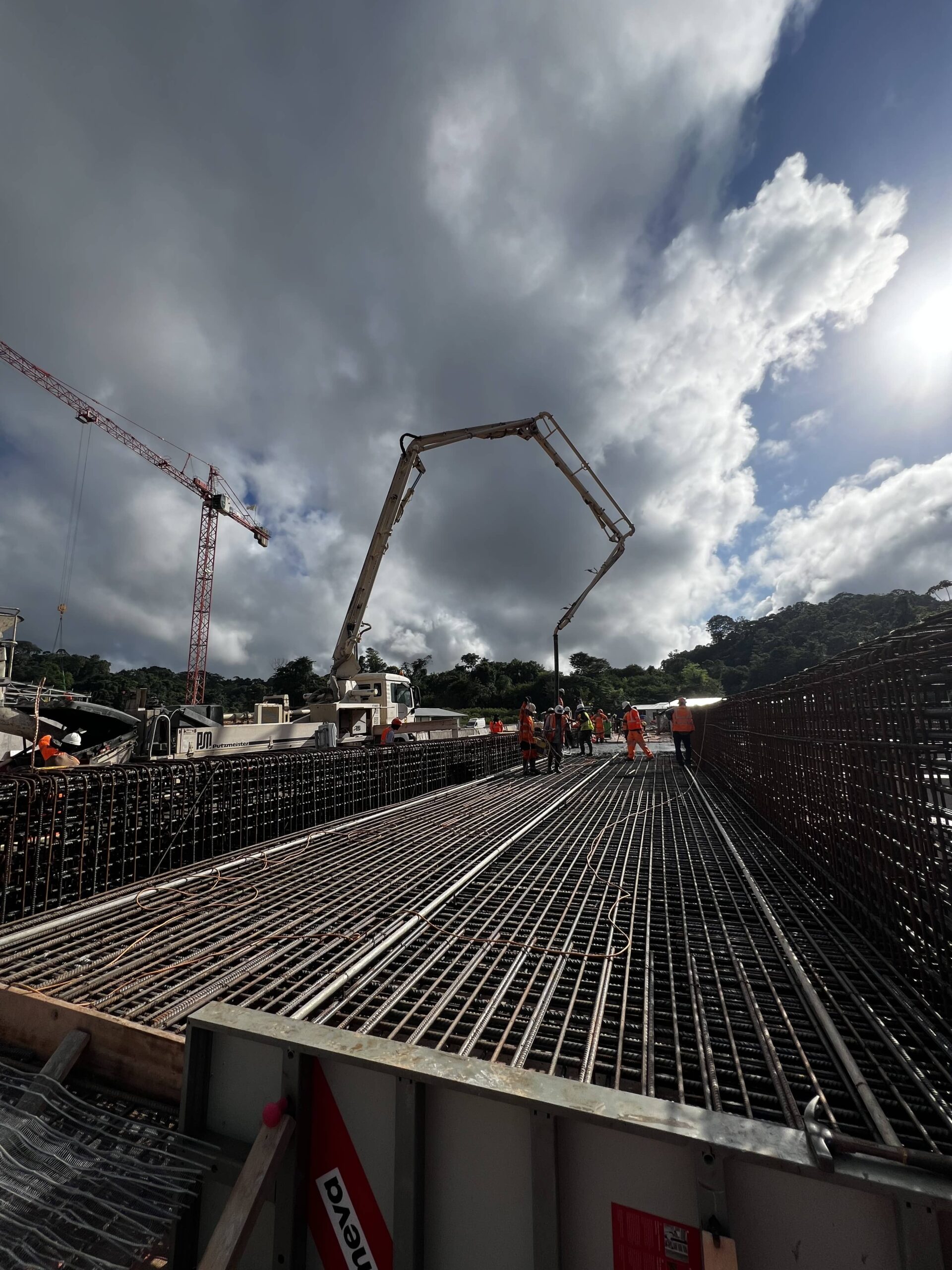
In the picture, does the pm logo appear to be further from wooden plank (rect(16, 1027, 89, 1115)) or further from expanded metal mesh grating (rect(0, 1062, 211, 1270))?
wooden plank (rect(16, 1027, 89, 1115))

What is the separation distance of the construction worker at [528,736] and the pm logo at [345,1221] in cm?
881

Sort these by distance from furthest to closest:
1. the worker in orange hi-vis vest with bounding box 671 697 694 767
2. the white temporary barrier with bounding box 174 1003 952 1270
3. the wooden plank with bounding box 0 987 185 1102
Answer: the worker in orange hi-vis vest with bounding box 671 697 694 767, the wooden plank with bounding box 0 987 185 1102, the white temporary barrier with bounding box 174 1003 952 1270

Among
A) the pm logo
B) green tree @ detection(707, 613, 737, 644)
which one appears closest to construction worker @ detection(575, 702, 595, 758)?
the pm logo

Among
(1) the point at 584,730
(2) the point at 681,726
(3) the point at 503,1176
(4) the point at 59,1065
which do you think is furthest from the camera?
(1) the point at 584,730

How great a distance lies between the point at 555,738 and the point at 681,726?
2.63 m

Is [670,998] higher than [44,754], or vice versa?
[44,754]

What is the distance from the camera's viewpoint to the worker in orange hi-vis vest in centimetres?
1112

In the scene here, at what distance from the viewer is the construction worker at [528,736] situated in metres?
10.6

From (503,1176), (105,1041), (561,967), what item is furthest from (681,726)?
(105,1041)

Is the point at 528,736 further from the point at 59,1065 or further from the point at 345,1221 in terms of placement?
the point at 345,1221

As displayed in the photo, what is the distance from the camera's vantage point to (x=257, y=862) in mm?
4449

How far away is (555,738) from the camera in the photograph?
464 inches

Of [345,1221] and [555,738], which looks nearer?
[345,1221]

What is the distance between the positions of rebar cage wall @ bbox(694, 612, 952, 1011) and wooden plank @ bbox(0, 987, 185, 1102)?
297cm
